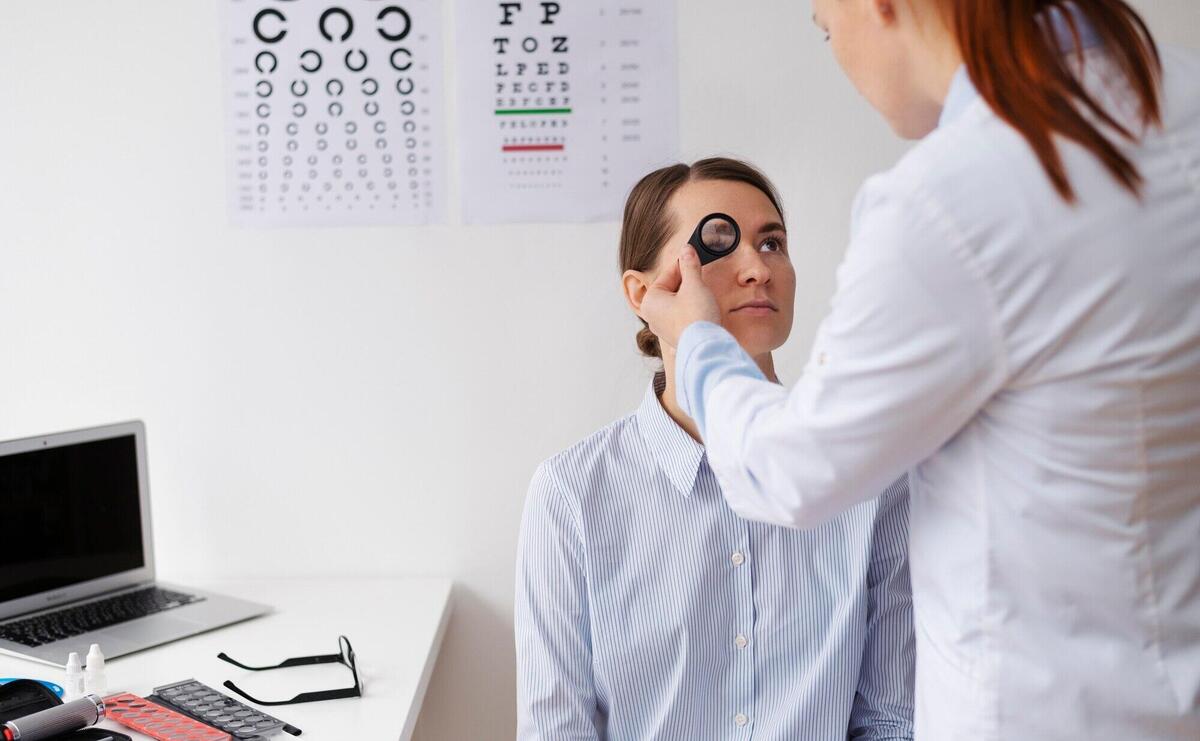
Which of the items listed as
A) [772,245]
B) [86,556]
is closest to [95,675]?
[86,556]

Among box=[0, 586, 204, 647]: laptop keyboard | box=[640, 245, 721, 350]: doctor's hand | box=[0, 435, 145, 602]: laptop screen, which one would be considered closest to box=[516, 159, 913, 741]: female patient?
box=[640, 245, 721, 350]: doctor's hand

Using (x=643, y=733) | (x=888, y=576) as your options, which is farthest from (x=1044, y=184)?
(x=643, y=733)

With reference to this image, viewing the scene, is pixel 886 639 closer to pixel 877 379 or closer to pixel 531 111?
pixel 877 379

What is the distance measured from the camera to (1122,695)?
2.56 ft

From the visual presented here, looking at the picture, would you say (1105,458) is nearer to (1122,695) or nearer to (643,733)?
(1122,695)

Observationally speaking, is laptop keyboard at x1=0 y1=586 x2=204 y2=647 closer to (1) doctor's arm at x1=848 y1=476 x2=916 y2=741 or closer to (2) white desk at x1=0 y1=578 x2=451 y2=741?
(2) white desk at x1=0 y1=578 x2=451 y2=741

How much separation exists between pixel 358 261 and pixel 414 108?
11.2 inches

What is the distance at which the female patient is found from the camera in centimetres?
123

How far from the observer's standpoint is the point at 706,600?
1.26 m

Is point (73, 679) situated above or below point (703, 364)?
below

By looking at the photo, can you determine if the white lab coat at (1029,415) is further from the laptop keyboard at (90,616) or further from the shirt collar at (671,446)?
the laptop keyboard at (90,616)

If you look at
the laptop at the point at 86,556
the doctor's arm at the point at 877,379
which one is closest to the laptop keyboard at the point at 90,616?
the laptop at the point at 86,556

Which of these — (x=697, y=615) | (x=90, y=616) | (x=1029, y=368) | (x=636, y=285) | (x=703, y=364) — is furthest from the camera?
(x=90, y=616)

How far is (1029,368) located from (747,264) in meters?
0.57
